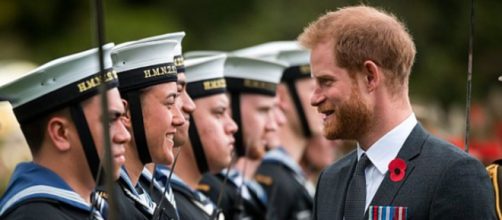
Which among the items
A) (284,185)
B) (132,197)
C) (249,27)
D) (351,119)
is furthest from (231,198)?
(249,27)

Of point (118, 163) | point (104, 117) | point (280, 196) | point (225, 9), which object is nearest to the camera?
point (104, 117)

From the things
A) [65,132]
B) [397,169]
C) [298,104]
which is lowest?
[298,104]

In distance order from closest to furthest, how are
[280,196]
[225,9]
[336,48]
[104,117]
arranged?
[104,117], [336,48], [280,196], [225,9]

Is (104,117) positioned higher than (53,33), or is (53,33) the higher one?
(104,117)

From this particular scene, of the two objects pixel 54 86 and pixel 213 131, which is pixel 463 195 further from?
pixel 213 131

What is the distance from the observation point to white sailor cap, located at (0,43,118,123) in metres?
5.50

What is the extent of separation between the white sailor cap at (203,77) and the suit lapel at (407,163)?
2.04 m

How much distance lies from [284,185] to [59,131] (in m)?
4.90

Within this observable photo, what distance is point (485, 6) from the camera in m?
17.0

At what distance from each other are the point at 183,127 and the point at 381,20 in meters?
1.24

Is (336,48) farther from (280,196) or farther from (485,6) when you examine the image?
(485,6)

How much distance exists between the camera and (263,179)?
10188mm

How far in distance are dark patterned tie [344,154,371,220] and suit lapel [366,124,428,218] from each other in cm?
8

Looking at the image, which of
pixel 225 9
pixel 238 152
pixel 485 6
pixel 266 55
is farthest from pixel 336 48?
pixel 225 9
